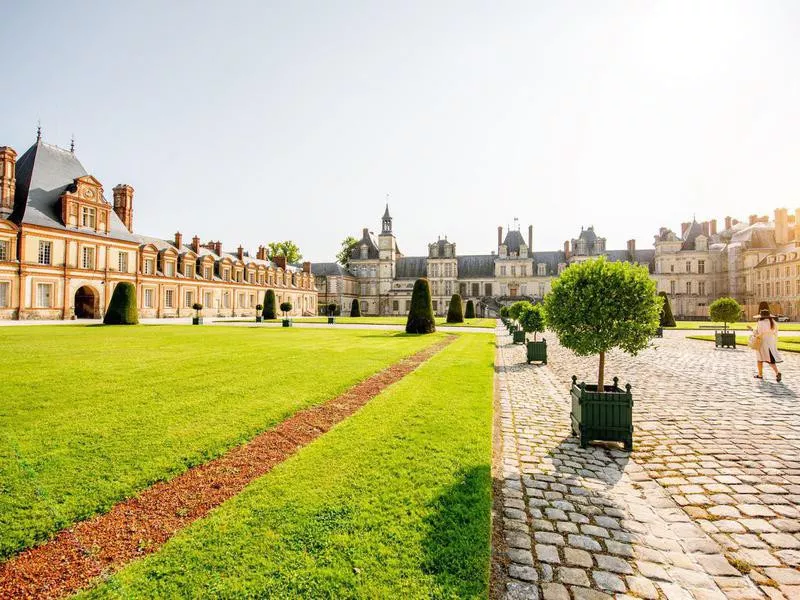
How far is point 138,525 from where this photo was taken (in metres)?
3.36

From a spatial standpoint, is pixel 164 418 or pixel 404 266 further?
pixel 404 266

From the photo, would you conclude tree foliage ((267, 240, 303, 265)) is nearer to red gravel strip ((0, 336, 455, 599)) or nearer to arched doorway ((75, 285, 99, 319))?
arched doorway ((75, 285, 99, 319))

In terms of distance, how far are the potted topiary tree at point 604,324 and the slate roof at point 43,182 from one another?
36.6 metres

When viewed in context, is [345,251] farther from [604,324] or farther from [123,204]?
[604,324]

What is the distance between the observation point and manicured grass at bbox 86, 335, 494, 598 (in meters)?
2.63

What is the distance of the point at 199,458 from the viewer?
4.70 m

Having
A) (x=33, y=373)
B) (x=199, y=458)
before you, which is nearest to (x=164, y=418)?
(x=199, y=458)

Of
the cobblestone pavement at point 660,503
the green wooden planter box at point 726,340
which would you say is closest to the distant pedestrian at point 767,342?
the cobblestone pavement at point 660,503

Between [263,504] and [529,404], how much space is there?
5.70m

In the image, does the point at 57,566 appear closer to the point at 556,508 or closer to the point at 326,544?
the point at 326,544

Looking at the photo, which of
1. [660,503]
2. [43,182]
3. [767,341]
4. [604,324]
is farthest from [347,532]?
[43,182]

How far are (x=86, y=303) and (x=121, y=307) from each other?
34.3ft

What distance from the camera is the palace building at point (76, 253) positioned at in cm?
2792

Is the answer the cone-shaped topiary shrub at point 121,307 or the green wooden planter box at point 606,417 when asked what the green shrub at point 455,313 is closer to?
the cone-shaped topiary shrub at point 121,307
